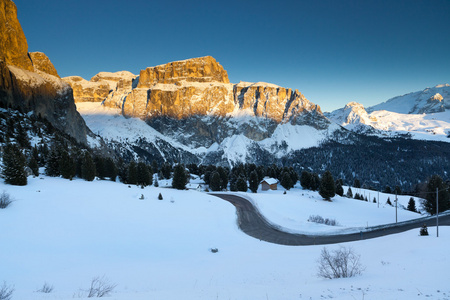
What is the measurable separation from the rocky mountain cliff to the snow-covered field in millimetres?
74652

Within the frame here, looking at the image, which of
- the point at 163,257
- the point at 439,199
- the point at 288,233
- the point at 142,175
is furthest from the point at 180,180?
the point at 439,199

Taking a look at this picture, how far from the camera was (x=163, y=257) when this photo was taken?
17.6 meters

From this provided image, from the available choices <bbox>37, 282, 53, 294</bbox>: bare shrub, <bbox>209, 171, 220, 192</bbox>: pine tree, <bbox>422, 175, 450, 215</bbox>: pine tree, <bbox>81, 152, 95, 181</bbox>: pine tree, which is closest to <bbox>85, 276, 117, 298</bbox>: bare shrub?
<bbox>37, 282, 53, 294</bbox>: bare shrub

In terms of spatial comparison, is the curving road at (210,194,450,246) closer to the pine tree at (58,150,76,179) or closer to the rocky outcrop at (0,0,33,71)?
the pine tree at (58,150,76,179)

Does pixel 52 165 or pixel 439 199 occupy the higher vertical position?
pixel 52 165

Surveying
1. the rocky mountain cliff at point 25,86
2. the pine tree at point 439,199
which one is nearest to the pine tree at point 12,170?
the rocky mountain cliff at point 25,86

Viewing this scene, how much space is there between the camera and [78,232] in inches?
728

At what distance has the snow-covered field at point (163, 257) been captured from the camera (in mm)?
9148

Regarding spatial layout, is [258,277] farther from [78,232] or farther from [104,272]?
[78,232]

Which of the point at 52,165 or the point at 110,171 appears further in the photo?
the point at 110,171

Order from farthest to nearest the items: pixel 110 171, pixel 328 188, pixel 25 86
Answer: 1. pixel 25 86
2. pixel 328 188
3. pixel 110 171

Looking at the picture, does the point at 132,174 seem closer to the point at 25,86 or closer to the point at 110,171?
the point at 110,171

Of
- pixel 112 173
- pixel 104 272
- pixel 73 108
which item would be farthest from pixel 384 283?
pixel 73 108

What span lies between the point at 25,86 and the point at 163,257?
106 m
